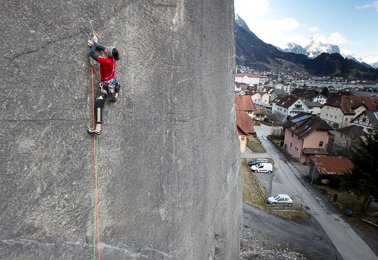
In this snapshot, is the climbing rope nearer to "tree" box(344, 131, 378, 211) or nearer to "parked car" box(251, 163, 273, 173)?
"tree" box(344, 131, 378, 211)

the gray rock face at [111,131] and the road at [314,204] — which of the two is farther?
the road at [314,204]

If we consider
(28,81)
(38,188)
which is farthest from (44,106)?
(38,188)

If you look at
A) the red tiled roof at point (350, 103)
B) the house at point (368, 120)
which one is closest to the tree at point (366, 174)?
the house at point (368, 120)

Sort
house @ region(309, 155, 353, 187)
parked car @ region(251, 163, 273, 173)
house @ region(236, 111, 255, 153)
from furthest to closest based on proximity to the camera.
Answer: house @ region(236, 111, 255, 153) → parked car @ region(251, 163, 273, 173) → house @ region(309, 155, 353, 187)

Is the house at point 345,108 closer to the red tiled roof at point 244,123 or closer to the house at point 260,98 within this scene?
the red tiled roof at point 244,123

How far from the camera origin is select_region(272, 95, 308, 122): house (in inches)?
→ 2981

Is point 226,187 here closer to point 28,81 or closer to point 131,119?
point 131,119

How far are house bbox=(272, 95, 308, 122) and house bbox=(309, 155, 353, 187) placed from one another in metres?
39.9

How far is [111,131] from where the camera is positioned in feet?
17.7

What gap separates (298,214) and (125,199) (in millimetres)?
22504

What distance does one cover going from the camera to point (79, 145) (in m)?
4.90

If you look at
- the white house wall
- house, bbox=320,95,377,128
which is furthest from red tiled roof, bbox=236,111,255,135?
the white house wall

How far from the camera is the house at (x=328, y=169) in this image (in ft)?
114

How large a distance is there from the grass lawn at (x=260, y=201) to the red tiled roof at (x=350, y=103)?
44.9m
